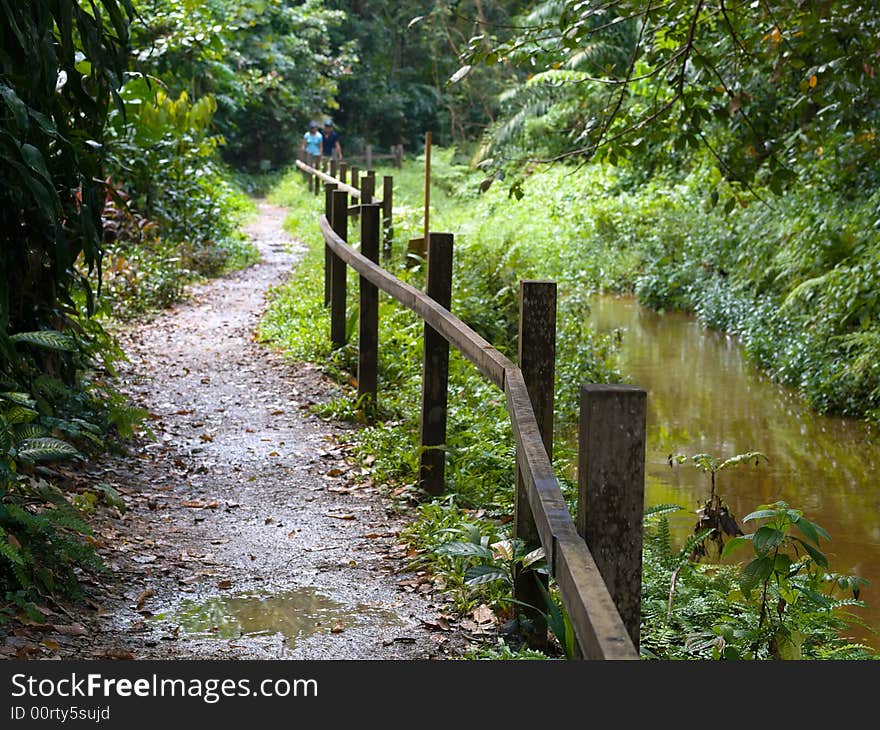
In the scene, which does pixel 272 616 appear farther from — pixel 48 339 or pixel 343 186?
pixel 343 186

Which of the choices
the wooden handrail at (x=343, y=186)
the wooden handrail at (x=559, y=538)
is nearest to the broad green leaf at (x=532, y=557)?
the wooden handrail at (x=559, y=538)

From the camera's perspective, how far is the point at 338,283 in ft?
29.0

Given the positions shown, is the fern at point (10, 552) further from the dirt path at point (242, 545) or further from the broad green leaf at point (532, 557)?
the broad green leaf at point (532, 557)

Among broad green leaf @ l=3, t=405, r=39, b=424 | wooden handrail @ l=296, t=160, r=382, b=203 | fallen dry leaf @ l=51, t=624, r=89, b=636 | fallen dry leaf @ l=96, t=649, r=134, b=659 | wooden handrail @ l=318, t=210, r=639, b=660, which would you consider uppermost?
wooden handrail @ l=296, t=160, r=382, b=203

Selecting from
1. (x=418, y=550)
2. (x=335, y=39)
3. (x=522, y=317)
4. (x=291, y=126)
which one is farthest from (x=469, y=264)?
(x=335, y=39)

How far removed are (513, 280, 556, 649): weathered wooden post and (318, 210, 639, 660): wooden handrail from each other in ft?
0.38

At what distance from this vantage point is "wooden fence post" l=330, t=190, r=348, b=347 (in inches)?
346

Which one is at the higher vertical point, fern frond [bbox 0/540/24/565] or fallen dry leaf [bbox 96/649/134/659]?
fern frond [bbox 0/540/24/565]

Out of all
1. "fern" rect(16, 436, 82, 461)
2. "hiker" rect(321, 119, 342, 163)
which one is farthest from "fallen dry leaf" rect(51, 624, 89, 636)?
"hiker" rect(321, 119, 342, 163)

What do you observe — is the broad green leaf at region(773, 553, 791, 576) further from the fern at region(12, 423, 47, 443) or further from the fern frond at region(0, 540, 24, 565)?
the fern at region(12, 423, 47, 443)

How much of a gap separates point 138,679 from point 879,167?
997cm

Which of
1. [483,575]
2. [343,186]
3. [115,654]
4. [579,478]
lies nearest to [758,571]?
[483,575]

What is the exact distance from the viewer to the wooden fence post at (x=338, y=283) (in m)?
8.80

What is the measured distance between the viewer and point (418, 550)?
4.83 metres
